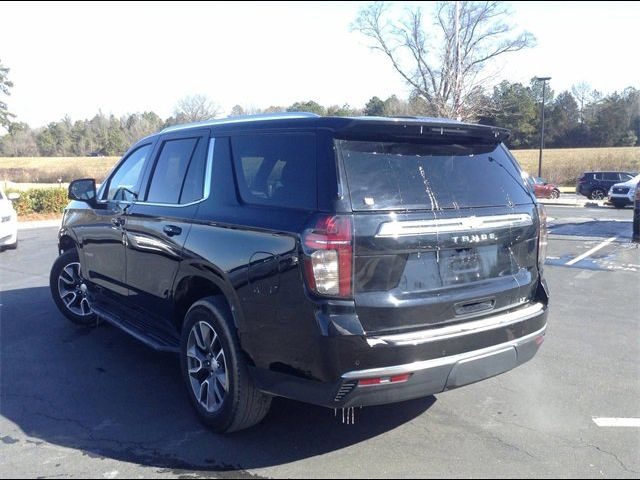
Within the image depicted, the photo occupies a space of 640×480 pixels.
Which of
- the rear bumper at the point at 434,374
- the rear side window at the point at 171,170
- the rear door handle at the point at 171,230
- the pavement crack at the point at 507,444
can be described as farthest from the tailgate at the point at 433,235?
the rear side window at the point at 171,170

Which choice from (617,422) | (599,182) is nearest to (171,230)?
(617,422)

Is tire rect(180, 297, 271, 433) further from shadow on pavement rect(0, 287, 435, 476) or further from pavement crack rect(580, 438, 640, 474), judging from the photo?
pavement crack rect(580, 438, 640, 474)

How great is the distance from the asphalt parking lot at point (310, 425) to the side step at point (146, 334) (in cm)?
38

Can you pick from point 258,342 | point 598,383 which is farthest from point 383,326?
point 598,383

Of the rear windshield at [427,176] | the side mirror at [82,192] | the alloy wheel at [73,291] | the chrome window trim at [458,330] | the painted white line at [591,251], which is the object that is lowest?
the painted white line at [591,251]

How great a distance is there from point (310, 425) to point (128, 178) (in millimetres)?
2850

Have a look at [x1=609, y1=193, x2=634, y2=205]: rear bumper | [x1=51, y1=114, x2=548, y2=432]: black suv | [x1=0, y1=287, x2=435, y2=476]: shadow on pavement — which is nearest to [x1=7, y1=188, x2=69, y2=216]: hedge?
[x1=0, y1=287, x2=435, y2=476]: shadow on pavement

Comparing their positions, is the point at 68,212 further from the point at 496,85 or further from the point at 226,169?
the point at 496,85

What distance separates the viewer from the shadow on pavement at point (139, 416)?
140 inches

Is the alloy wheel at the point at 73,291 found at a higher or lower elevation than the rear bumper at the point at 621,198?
higher

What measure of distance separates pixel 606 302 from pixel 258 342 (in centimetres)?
568

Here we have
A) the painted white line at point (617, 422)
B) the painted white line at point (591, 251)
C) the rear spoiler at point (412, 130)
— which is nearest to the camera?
the rear spoiler at point (412, 130)

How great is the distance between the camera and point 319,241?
3047 mm

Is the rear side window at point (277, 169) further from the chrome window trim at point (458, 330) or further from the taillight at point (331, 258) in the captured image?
the chrome window trim at point (458, 330)
